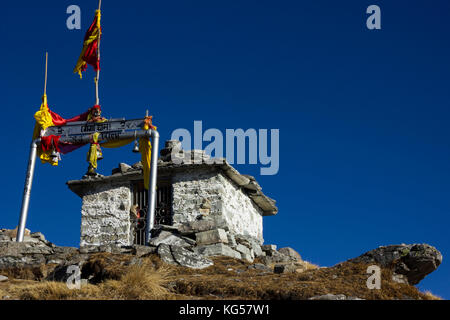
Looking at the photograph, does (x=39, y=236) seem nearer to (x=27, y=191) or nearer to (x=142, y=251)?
(x=27, y=191)

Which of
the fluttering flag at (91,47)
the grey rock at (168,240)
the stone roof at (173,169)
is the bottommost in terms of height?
the grey rock at (168,240)

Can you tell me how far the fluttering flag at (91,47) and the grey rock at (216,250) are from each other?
7729 millimetres

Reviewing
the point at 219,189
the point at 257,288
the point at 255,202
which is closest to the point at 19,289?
the point at 257,288

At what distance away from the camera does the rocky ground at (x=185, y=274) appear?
10.0m

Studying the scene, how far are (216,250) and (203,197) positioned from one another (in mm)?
2912

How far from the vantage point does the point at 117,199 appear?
61.0ft

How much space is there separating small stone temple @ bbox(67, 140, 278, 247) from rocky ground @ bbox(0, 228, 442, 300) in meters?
2.85

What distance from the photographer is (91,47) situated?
1938 centimetres

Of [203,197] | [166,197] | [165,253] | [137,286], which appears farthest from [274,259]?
[137,286]

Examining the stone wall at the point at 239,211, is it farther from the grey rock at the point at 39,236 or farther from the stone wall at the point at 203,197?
the grey rock at the point at 39,236

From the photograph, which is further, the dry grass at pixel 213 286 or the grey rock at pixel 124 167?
the grey rock at pixel 124 167

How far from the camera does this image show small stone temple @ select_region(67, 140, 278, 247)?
57.9 feet

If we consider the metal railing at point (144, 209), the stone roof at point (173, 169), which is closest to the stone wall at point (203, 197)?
the stone roof at point (173, 169)
